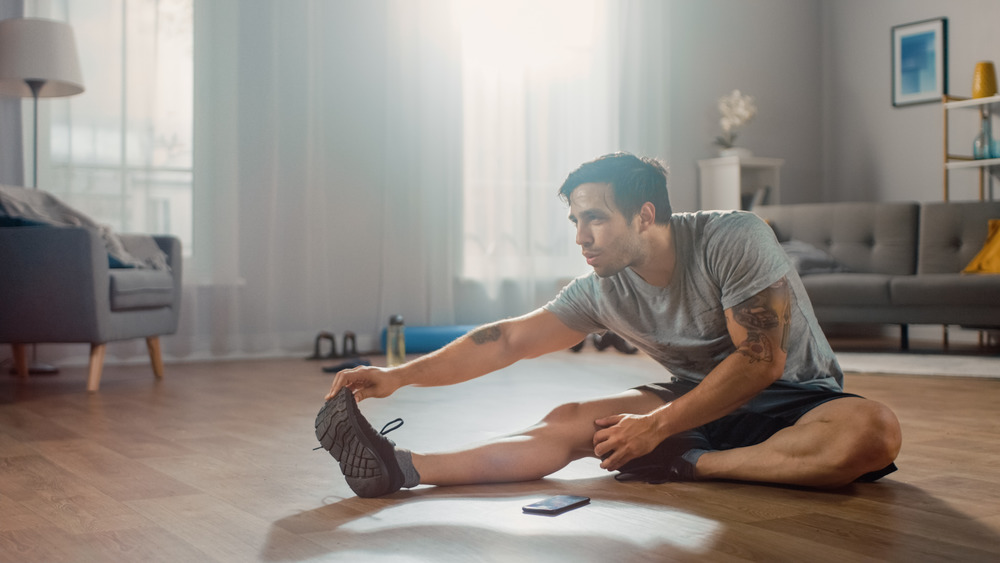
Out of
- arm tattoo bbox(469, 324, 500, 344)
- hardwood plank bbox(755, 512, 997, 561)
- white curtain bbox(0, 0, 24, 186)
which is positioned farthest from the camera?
white curtain bbox(0, 0, 24, 186)

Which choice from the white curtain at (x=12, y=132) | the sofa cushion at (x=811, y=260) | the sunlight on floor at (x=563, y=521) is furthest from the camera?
the sofa cushion at (x=811, y=260)

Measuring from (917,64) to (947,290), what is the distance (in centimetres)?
232

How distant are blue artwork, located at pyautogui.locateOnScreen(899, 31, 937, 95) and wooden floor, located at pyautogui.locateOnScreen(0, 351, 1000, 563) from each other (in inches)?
156

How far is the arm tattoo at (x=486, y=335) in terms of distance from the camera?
1.82m

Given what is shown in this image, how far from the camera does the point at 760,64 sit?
6594mm

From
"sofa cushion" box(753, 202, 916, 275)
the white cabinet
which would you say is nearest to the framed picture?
the white cabinet

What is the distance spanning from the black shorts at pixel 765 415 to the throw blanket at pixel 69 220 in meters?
2.48

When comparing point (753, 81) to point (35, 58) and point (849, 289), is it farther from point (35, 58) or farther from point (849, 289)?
point (35, 58)

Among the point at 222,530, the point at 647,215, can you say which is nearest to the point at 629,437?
the point at 647,215

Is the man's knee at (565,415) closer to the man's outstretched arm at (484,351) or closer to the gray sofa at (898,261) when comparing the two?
the man's outstretched arm at (484,351)

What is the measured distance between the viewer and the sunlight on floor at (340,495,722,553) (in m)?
1.37

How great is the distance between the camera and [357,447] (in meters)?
1.58

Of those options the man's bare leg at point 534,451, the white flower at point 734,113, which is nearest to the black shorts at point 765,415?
the man's bare leg at point 534,451

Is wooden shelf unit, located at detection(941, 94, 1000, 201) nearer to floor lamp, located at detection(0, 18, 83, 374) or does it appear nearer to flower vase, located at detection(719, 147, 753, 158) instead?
flower vase, located at detection(719, 147, 753, 158)
